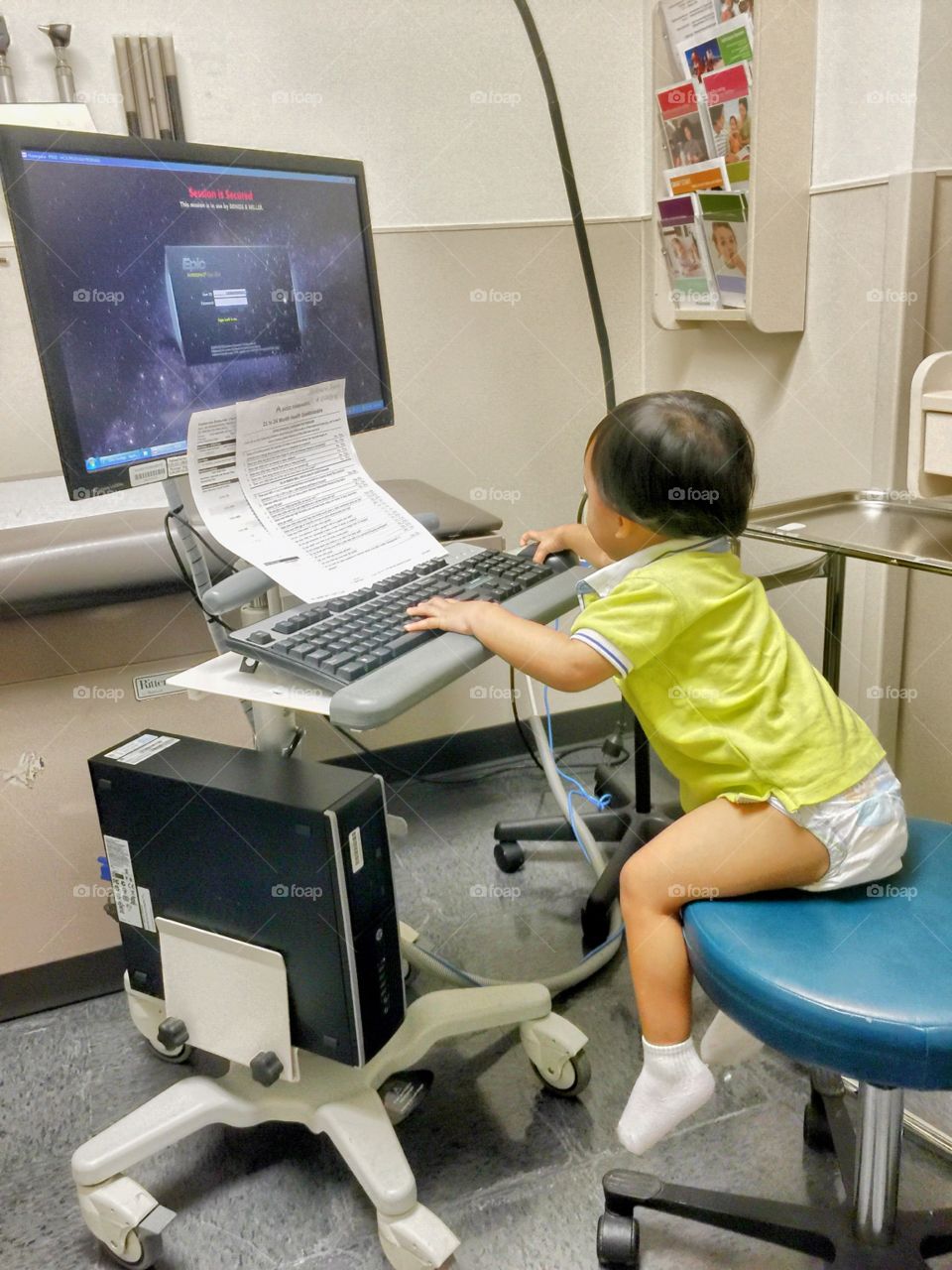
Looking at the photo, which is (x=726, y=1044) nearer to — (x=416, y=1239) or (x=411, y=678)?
(x=416, y=1239)

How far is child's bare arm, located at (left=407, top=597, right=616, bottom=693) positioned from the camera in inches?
39.4

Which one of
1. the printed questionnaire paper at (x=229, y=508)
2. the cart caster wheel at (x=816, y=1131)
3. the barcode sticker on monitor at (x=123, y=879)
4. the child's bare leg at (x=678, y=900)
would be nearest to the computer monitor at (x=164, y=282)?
the printed questionnaire paper at (x=229, y=508)

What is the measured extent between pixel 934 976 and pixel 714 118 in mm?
1438

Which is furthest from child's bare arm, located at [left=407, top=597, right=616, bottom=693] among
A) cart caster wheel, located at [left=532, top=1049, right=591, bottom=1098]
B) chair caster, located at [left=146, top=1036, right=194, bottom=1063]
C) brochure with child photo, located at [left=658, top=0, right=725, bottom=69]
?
brochure with child photo, located at [left=658, top=0, right=725, bottom=69]

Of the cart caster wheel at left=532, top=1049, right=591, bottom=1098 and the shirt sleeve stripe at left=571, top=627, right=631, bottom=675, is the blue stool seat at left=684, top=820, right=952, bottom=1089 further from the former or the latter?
the cart caster wheel at left=532, top=1049, right=591, bottom=1098

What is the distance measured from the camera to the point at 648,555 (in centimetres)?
111

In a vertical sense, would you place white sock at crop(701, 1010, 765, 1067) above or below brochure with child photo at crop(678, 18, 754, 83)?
below

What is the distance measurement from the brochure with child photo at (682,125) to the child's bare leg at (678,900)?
1.25m

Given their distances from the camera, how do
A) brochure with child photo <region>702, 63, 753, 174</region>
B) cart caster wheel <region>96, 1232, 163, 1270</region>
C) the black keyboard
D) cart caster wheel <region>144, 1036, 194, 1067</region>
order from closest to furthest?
1. the black keyboard
2. cart caster wheel <region>96, 1232, 163, 1270</region>
3. cart caster wheel <region>144, 1036, 194, 1067</region>
4. brochure with child photo <region>702, 63, 753, 174</region>

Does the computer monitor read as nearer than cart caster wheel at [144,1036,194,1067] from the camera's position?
Yes

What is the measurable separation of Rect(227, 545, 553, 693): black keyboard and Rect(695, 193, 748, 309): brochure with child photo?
84cm

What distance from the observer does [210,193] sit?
1.08 metres

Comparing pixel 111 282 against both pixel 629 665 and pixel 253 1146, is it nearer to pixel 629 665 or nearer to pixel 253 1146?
pixel 629 665

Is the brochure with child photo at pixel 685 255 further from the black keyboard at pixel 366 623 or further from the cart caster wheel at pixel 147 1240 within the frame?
the cart caster wheel at pixel 147 1240
